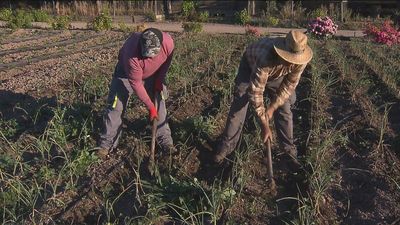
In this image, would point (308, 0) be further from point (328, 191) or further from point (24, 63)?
point (328, 191)

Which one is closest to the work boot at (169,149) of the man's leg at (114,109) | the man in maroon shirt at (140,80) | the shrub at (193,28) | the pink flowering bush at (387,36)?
the man in maroon shirt at (140,80)

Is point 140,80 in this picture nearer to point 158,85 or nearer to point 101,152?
point 158,85

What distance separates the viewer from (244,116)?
16.6 ft

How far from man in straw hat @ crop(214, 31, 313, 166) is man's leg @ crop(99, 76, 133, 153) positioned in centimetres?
101

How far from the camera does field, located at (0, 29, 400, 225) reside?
4.08 meters

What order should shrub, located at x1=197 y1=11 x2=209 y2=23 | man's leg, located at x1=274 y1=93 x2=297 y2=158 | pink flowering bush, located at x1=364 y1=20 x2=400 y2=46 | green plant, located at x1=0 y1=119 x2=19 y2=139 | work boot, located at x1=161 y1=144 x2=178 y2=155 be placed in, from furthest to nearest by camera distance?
1. shrub, located at x1=197 y1=11 x2=209 y2=23
2. pink flowering bush, located at x1=364 y1=20 x2=400 y2=46
3. green plant, located at x1=0 y1=119 x2=19 y2=139
4. work boot, located at x1=161 y1=144 x2=178 y2=155
5. man's leg, located at x1=274 y1=93 x2=297 y2=158

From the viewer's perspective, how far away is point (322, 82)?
25.4ft

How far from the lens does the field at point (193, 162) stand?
13.4 feet

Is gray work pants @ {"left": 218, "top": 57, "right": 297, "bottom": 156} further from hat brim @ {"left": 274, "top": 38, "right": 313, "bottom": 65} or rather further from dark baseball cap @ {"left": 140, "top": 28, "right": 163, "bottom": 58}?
dark baseball cap @ {"left": 140, "top": 28, "right": 163, "bottom": 58}

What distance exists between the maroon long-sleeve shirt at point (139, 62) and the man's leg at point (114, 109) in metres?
0.22

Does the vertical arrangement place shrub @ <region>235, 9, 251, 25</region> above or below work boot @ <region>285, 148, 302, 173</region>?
above

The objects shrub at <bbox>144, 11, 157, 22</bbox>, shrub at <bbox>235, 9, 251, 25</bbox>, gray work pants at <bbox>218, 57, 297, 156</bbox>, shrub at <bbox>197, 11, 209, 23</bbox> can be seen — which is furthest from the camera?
shrub at <bbox>144, 11, 157, 22</bbox>

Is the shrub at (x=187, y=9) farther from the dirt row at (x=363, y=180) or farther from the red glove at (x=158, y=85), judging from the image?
the red glove at (x=158, y=85)

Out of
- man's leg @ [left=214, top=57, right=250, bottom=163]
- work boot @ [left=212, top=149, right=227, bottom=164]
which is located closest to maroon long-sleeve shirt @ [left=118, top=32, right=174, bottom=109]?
man's leg @ [left=214, top=57, right=250, bottom=163]
